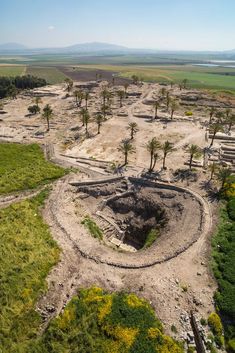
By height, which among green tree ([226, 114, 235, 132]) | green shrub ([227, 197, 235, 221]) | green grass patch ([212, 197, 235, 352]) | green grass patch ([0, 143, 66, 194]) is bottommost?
green grass patch ([212, 197, 235, 352])

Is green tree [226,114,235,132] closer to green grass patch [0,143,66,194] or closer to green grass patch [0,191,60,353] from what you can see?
green grass patch [0,143,66,194]

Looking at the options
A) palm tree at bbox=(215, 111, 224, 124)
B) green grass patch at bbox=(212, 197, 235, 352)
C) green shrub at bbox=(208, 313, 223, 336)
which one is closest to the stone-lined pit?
green grass patch at bbox=(212, 197, 235, 352)

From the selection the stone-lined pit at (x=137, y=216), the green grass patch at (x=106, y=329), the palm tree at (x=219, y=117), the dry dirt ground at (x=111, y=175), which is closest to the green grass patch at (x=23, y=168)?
the dry dirt ground at (x=111, y=175)

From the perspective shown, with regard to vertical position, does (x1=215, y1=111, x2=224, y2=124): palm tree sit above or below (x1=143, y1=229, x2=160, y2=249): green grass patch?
above

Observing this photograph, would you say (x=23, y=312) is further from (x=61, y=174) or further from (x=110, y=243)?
(x=61, y=174)

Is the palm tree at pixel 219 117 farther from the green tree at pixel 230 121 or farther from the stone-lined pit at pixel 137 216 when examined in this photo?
the stone-lined pit at pixel 137 216

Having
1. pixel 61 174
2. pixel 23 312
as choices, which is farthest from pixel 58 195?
pixel 23 312
